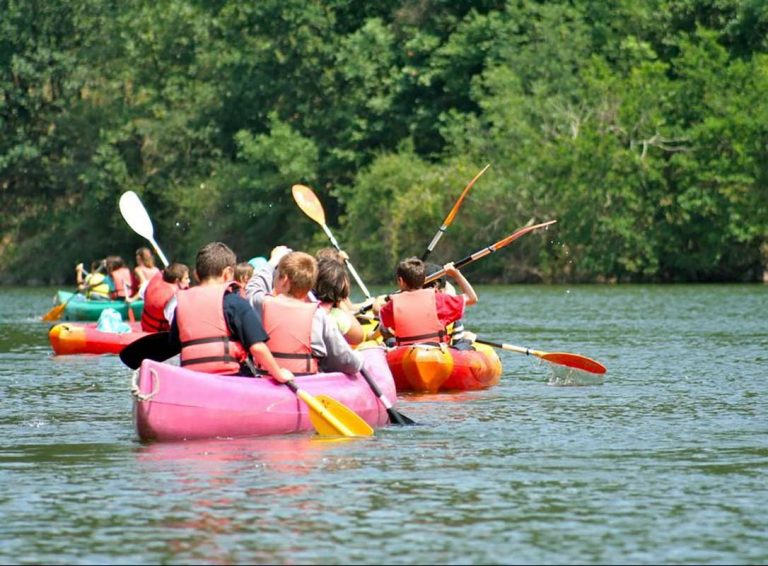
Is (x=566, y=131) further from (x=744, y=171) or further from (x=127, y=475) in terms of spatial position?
(x=127, y=475)

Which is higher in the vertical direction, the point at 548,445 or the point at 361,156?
the point at 361,156

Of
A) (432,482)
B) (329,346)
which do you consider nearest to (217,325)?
(329,346)

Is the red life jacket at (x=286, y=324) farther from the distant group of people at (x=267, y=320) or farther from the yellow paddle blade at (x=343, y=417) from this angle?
the yellow paddle blade at (x=343, y=417)

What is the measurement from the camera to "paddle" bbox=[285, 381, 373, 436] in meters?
11.1

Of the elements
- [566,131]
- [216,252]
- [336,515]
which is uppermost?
[566,131]

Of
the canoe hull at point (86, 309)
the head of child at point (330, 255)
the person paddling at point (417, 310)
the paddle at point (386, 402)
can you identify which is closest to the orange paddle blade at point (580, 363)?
the person paddling at point (417, 310)

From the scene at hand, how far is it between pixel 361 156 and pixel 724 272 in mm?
12253

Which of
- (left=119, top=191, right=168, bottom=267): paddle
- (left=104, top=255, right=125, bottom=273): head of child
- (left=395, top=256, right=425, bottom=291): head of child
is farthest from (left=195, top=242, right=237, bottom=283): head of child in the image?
(left=104, top=255, right=125, bottom=273): head of child

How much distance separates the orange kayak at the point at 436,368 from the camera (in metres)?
14.6

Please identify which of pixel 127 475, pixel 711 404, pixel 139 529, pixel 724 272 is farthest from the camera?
pixel 724 272

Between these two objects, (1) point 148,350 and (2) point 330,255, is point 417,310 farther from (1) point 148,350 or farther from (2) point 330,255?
(1) point 148,350

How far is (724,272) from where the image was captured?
43281mm

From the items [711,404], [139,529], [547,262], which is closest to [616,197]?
[547,262]

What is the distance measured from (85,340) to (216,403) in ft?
30.9
